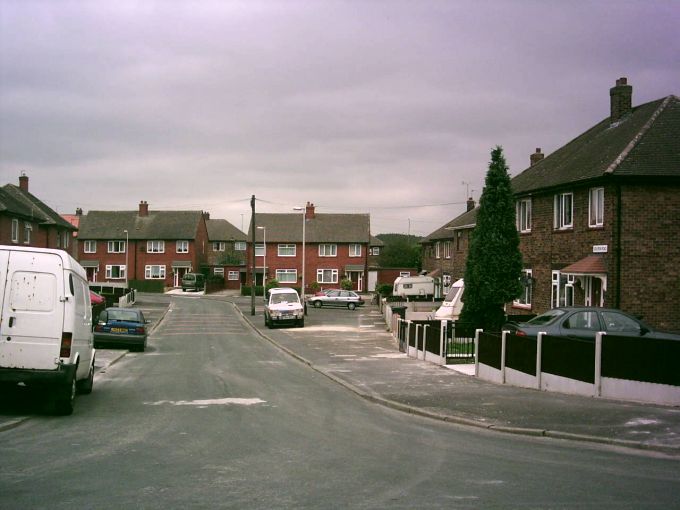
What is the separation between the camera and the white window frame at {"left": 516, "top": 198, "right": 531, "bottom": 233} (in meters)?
30.7

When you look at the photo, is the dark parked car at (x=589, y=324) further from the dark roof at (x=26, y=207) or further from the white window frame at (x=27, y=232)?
the white window frame at (x=27, y=232)

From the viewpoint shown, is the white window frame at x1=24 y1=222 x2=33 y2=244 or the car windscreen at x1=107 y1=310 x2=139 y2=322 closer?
the car windscreen at x1=107 y1=310 x2=139 y2=322

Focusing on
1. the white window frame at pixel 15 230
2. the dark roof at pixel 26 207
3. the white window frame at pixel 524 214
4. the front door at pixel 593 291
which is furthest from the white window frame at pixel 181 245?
the front door at pixel 593 291

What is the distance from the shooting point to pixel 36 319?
11031 millimetres

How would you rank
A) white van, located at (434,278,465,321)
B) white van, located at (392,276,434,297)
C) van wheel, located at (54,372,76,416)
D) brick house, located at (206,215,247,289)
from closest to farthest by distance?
1. van wheel, located at (54,372,76,416)
2. white van, located at (434,278,465,321)
3. white van, located at (392,276,434,297)
4. brick house, located at (206,215,247,289)

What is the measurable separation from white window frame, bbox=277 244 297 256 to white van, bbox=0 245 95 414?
7361 centimetres

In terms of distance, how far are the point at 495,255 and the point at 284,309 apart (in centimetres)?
1894

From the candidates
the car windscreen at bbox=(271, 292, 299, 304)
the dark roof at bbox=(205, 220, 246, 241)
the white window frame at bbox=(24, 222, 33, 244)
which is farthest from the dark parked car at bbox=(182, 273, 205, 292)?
the car windscreen at bbox=(271, 292, 299, 304)

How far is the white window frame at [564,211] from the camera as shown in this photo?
26828mm

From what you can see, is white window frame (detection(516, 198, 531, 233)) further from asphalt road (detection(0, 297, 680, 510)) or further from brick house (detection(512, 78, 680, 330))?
asphalt road (detection(0, 297, 680, 510))

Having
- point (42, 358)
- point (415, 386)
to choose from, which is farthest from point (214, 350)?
point (42, 358)

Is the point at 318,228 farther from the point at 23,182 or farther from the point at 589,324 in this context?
the point at 589,324

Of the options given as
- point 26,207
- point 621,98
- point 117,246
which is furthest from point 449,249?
point 117,246

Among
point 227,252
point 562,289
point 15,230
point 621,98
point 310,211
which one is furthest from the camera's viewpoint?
point 227,252
